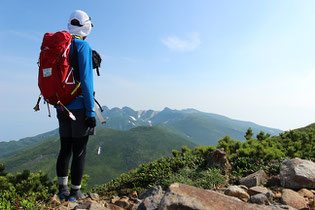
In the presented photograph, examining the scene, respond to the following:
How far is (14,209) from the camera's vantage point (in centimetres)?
365

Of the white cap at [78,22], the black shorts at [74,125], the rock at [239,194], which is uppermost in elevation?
the white cap at [78,22]

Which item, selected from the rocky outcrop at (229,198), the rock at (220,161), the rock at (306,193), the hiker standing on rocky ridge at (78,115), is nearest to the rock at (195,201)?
the rocky outcrop at (229,198)

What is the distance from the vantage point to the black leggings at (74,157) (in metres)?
4.14

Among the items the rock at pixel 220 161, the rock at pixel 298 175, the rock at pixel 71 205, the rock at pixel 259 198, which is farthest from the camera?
the rock at pixel 220 161

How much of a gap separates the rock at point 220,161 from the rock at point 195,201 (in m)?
3.08

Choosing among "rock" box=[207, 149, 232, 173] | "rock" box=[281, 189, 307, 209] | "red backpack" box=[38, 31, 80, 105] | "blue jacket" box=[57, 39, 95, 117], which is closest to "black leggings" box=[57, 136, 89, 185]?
"blue jacket" box=[57, 39, 95, 117]

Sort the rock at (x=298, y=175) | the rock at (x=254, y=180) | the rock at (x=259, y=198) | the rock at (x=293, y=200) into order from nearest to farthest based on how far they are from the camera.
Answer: the rock at (x=293, y=200) → the rock at (x=259, y=198) → the rock at (x=298, y=175) → the rock at (x=254, y=180)

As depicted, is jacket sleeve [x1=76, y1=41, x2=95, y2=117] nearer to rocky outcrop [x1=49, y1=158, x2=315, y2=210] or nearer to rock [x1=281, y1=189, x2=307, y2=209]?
rocky outcrop [x1=49, y1=158, x2=315, y2=210]

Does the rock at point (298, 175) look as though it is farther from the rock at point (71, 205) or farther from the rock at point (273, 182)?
the rock at point (71, 205)

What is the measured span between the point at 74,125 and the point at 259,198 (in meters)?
3.74

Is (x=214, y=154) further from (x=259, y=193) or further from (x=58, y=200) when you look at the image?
(x=58, y=200)

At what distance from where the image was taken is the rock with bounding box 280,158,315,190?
4125 mm

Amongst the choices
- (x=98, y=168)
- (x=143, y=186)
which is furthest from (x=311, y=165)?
(x=98, y=168)

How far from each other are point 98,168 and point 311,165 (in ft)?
560
